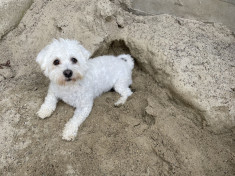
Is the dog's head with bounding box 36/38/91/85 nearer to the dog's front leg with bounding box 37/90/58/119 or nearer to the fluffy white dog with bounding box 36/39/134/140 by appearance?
the fluffy white dog with bounding box 36/39/134/140

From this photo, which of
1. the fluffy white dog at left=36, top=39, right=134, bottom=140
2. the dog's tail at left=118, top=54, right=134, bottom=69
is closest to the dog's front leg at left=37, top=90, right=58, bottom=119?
the fluffy white dog at left=36, top=39, right=134, bottom=140

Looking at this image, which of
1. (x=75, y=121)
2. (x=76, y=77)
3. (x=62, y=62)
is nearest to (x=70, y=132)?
(x=75, y=121)

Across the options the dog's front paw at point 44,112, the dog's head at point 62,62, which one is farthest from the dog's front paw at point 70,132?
the dog's head at point 62,62

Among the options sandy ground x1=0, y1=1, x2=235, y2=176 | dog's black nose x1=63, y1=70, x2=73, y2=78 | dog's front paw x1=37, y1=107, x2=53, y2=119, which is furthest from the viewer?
dog's front paw x1=37, y1=107, x2=53, y2=119

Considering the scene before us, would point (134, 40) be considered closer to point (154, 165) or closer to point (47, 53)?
point (47, 53)

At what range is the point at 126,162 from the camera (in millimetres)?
3111

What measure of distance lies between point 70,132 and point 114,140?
2.14 ft

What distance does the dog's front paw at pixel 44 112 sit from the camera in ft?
11.6

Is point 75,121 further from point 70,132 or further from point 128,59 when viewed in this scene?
point 128,59

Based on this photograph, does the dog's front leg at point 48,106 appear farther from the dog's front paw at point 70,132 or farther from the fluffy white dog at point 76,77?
the dog's front paw at point 70,132

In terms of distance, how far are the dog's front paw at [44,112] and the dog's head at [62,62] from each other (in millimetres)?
576

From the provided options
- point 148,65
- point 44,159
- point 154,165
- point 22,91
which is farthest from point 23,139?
point 148,65

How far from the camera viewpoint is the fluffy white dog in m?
3.26

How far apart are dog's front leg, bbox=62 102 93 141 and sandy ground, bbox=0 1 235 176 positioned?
85 mm
